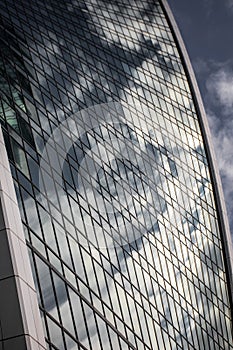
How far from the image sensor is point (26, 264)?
1764cm

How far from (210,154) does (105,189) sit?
3035 centimetres

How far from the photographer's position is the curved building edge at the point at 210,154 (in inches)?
2266

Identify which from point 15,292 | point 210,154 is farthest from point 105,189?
point 210,154

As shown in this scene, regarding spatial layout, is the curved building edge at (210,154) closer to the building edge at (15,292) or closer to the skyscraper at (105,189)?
the skyscraper at (105,189)

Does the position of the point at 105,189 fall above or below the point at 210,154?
below

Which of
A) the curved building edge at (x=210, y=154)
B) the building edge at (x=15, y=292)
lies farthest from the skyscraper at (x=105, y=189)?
the curved building edge at (x=210, y=154)

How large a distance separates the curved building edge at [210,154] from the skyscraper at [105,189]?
19cm

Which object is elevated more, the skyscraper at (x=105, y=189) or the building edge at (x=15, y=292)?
Result: the skyscraper at (x=105, y=189)

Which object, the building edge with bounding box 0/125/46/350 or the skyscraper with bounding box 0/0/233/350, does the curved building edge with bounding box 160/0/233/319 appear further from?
the building edge with bounding box 0/125/46/350

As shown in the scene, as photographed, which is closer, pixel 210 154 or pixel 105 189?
pixel 105 189

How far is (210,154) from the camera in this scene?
63.8m

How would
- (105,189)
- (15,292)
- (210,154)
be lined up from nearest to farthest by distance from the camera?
1. (15,292)
2. (105,189)
3. (210,154)

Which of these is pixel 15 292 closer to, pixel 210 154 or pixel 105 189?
pixel 105 189

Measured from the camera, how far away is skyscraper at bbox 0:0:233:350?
73.4ft
